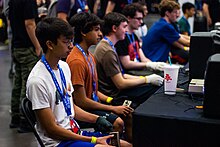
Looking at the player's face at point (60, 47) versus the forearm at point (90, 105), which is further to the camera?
the forearm at point (90, 105)

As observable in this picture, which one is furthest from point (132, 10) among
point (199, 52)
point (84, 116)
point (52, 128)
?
point (52, 128)

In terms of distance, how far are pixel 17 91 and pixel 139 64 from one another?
1183 millimetres

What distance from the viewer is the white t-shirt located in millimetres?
2098

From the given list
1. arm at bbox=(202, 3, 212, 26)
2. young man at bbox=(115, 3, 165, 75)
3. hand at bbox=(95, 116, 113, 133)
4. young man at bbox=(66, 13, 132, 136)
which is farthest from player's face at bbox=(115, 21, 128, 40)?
arm at bbox=(202, 3, 212, 26)

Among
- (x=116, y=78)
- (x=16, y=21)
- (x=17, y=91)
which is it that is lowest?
(x=17, y=91)

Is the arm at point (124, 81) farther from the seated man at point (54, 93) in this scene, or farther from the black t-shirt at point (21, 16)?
the black t-shirt at point (21, 16)

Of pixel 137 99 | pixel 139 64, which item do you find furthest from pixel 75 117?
pixel 139 64

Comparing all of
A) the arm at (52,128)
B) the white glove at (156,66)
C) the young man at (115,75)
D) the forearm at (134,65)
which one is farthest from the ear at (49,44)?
the white glove at (156,66)

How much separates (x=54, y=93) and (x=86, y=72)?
0.57m

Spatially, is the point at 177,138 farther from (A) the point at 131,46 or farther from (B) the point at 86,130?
(A) the point at 131,46

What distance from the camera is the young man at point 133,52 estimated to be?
3.61 m

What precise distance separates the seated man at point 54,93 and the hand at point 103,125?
188mm

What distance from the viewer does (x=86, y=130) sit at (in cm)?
258

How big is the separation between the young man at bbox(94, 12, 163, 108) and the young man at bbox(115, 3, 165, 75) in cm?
25
